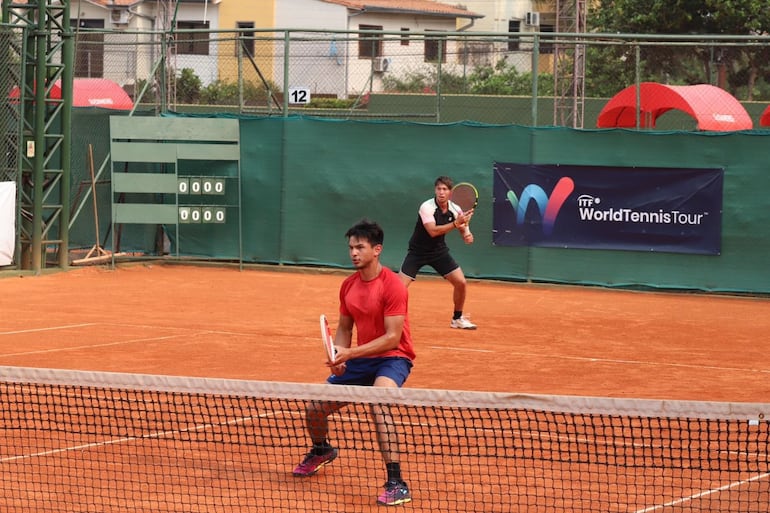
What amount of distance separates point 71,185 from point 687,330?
10541 mm

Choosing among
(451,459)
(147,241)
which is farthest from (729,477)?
(147,241)

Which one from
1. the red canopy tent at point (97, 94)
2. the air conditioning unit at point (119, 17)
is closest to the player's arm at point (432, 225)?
the red canopy tent at point (97, 94)

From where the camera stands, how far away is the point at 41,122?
16656 millimetres

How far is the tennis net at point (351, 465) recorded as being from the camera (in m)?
5.71

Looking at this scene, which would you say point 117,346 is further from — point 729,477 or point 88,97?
point 88,97

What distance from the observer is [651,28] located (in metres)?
36.2

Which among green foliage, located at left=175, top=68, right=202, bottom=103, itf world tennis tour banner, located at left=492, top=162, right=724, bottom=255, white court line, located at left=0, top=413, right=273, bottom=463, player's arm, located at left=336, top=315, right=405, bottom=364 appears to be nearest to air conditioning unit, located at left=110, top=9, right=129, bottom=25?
green foliage, located at left=175, top=68, right=202, bottom=103

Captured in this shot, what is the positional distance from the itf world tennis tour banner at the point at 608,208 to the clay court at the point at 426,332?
72 cm

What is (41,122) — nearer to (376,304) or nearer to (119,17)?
(376,304)

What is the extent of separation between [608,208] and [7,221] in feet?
27.8

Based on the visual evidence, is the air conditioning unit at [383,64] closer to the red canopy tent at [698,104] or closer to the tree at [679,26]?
the tree at [679,26]

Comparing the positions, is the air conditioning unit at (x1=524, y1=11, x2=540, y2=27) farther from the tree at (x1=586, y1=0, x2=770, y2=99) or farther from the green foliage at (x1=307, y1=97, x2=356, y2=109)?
the green foliage at (x1=307, y1=97, x2=356, y2=109)

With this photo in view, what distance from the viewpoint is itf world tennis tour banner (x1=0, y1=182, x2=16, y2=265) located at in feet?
54.0

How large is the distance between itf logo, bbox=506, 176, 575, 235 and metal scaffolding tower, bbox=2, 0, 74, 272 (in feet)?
21.6
